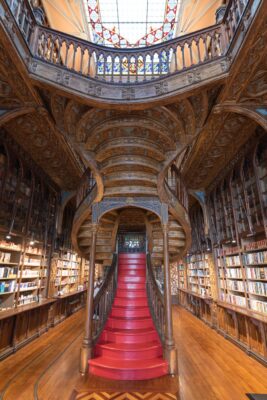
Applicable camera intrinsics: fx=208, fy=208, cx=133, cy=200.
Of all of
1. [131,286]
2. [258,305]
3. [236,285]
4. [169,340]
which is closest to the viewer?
[169,340]

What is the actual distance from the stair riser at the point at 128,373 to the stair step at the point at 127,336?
0.58 m

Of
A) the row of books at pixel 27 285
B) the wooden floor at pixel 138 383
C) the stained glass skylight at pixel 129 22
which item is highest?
the stained glass skylight at pixel 129 22

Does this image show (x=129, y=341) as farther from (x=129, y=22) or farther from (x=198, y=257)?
(x=129, y=22)

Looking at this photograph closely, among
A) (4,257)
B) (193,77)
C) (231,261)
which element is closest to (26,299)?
(4,257)

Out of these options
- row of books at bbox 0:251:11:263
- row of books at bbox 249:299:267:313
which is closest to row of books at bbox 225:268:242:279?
row of books at bbox 249:299:267:313

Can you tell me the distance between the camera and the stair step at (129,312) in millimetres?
4086

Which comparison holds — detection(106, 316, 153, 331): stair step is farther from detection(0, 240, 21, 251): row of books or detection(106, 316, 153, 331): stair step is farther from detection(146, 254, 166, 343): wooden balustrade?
detection(0, 240, 21, 251): row of books

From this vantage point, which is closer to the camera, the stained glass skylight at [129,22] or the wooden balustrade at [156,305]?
the wooden balustrade at [156,305]

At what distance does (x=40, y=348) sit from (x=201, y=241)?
5024 mm

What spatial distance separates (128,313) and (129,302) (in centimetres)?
30

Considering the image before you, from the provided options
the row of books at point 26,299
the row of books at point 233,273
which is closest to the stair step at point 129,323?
the row of books at point 26,299

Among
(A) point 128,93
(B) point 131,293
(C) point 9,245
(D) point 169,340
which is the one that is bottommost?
(D) point 169,340

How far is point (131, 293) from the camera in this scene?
466 cm

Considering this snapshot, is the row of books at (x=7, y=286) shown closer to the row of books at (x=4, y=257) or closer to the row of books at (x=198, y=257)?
the row of books at (x=4, y=257)
